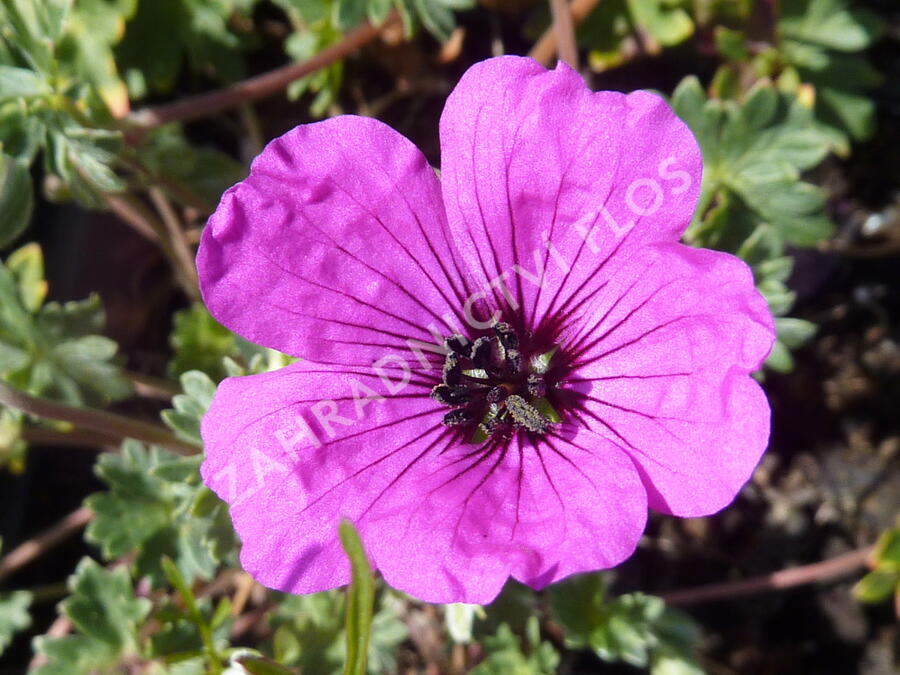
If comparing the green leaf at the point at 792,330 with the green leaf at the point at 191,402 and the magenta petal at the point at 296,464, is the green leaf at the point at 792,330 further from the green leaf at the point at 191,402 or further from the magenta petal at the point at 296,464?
the green leaf at the point at 191,402

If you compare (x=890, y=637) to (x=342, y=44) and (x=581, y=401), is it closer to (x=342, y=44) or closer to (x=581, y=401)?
(x=581, y=401)

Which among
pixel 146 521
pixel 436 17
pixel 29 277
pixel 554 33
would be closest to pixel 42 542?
pixel 146 521

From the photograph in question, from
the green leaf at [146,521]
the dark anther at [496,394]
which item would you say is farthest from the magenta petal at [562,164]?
the green leaf at [146,521]

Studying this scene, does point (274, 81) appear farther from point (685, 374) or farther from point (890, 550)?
point (890, 550)

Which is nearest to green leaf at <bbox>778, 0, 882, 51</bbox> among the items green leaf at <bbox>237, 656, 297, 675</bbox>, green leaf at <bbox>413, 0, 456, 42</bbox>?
green leaf at <bbox>413, 0, 456, 42</bbox>

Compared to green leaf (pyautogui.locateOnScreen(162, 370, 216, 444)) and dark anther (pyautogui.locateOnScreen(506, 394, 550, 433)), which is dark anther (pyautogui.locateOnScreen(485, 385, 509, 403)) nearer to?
dark anther (pyautogui.locateOnScreen(506, 394, 550, 433))
